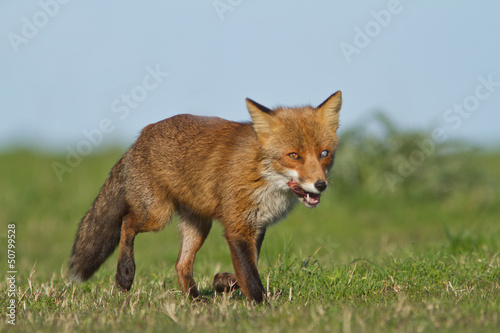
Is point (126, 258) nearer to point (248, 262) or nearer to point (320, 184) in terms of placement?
point (248, 262)

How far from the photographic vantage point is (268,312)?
13.3 feet

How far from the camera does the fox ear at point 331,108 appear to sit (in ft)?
17.0

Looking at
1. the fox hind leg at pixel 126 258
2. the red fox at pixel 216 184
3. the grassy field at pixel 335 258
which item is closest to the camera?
the grassy field at pixel 335 258

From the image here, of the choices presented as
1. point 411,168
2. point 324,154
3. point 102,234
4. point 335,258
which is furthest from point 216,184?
point 411,168

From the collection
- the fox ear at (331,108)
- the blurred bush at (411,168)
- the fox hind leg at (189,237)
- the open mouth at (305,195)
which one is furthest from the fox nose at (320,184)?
the blurred bush at (411,168)

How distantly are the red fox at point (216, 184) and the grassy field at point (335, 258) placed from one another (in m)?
0.33

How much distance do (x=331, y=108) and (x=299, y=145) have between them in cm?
59

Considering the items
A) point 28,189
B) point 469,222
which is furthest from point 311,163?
point 28,189

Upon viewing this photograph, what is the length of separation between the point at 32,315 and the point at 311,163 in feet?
7.75

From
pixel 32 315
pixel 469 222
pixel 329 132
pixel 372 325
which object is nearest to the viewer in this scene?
pixel 372 325

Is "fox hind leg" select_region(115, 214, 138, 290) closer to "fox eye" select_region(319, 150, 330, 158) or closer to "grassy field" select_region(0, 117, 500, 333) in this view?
"grassy field" select_region(0, 117, 500, 333)

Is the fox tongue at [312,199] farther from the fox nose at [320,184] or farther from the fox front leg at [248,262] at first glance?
the fox front leg at [248,262]

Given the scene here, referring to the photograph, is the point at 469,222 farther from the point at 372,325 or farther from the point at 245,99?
the point at 372,325

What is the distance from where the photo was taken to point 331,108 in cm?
522
